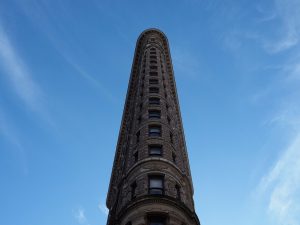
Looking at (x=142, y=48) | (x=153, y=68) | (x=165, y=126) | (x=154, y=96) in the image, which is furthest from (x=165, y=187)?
(x=142, y=48)

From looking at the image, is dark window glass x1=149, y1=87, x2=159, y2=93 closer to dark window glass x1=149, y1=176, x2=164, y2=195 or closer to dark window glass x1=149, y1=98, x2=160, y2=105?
dark window glass x1=149, y1=98, x2=160, y2=105

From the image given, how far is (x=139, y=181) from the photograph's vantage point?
118 ft

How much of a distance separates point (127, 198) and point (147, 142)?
7321 millimetres

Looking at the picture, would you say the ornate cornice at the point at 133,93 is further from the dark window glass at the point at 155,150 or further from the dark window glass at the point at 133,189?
the dark window glass at the point at 133,189

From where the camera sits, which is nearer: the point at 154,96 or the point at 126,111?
the point at 154,96

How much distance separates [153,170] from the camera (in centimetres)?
3675

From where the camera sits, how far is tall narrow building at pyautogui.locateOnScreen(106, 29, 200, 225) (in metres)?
32.1

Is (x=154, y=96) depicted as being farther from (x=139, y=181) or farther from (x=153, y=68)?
(x=139, y=181)

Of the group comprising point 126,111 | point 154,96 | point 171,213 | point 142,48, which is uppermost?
point 142,48

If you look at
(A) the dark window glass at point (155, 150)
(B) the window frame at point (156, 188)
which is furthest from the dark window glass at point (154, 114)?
(B) the window frame at point (156, 188)

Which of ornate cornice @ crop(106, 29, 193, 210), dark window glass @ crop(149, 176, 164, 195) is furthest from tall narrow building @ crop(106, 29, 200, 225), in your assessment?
ornate cornice @ crop(106, 29, 193, 210)

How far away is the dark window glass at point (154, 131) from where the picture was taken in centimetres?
4340

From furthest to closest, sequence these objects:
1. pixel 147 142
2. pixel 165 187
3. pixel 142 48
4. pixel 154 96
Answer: pixel 142 48
pixel 154 96
pixel 147 142
pixel 165 187

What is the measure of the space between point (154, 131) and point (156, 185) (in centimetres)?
945
